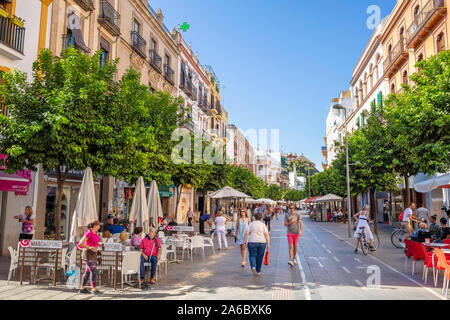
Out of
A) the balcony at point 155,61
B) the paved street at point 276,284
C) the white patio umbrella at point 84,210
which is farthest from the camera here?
the balcony at point 155,61

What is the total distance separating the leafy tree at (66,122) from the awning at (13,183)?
2237mm

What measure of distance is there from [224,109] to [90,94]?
41725mm

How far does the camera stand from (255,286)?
8133 mm

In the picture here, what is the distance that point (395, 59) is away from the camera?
2764cm

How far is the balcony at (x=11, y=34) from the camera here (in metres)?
12.3

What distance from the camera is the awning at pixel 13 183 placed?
1165 cm

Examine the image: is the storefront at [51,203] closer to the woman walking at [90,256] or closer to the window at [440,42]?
the woman walking at [90,256]

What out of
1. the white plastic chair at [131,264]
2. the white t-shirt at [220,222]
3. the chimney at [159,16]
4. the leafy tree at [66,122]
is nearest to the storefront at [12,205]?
A: the leafy tree at [66,122]

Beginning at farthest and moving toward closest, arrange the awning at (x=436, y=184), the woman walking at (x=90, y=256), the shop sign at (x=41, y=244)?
the awning at (x=436, y=184) < the shop sign at (x=41, y=244) < the woman walking at (x=90, y=256)

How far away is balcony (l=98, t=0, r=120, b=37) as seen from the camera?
18.3m

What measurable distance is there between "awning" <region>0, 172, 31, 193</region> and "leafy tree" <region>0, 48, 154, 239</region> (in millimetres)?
2237

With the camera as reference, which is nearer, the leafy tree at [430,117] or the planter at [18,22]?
the leafy tree at [430,117]

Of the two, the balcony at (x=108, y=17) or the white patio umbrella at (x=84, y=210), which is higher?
the balcony at (x=108, y=17)

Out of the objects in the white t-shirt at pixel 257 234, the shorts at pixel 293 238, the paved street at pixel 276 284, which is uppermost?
the white t-shirt at pixel 257 234
